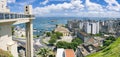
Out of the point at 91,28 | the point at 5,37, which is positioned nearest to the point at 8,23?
the point at 5,37

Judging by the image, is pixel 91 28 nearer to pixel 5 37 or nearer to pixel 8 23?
pixel 8 23

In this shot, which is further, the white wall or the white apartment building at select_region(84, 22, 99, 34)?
the white apartment building at select_region(84, 22, 99, 34)

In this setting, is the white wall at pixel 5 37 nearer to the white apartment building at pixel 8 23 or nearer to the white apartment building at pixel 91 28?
the white apartment building at pixel 8 23

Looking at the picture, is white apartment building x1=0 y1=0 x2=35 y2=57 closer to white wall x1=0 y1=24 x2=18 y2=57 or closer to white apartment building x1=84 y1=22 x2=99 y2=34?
white wall x1=0 y1=24 x2=18 y2=57

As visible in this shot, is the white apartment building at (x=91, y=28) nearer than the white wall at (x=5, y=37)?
No

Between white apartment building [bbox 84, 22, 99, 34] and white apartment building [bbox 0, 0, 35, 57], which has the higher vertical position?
white apartment building [bbox 0, 0, 35, 57]

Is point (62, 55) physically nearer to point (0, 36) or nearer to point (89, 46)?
point (89, 46)

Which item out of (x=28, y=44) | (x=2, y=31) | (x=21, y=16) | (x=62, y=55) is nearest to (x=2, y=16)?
(x=2, y=31)

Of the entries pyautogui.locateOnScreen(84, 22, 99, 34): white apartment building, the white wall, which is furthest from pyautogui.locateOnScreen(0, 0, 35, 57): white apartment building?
pyautogui.locateOnScreen(84, 22, 99, 34): white apartment building

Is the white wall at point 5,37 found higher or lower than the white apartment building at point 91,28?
higher

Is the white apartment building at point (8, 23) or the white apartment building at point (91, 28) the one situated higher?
the white apartment building at point (8, 23)

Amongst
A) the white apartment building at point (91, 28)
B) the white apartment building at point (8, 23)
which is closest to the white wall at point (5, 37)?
the white apartment building at point (8, 23)
